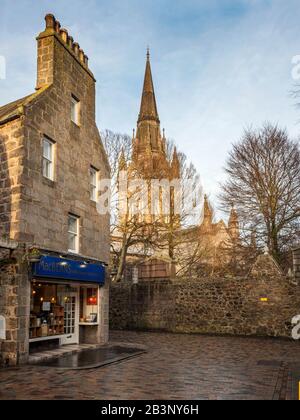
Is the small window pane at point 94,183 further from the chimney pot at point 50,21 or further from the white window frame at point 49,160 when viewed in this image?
the chimney pot at point 50,21

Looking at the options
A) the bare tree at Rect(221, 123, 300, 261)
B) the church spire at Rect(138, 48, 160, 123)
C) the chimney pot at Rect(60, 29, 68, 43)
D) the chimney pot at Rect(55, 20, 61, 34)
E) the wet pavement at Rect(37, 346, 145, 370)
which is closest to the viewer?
the wet pavement at Rect(37, 346, 145, 370)

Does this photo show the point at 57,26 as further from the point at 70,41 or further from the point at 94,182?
the point at 94,182

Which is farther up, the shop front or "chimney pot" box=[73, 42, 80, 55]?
"chimney pot" box=[73, 42, 80, 55]

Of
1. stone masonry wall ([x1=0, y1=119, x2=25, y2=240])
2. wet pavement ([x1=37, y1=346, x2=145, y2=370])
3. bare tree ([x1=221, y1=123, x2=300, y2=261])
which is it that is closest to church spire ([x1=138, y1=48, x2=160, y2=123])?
bare tree ([x1=221, y1=123, x2=300, y2=261])

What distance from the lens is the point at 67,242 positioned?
13312mm

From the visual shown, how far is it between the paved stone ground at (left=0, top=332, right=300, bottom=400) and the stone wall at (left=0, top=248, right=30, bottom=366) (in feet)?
2.57

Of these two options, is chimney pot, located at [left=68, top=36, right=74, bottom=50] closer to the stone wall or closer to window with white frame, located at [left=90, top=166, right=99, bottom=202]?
window with white frame, located at [left=90, top=166, right=99, bottom=202]

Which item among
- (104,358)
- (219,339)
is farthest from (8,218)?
(219,339)

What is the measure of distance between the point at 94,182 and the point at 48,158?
3.19 metres

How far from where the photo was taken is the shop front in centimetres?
1206

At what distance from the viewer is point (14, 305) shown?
10.6 meters

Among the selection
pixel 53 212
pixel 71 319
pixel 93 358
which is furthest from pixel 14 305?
pixel 71 319

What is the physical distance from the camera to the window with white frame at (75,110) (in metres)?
14.7
